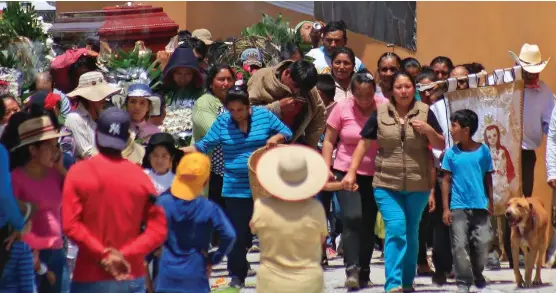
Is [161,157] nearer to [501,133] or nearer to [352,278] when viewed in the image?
[352,278]

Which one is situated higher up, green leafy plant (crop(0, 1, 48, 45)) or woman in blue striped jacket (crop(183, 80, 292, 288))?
green leafy plant (crop(0, 1, 48, 45))

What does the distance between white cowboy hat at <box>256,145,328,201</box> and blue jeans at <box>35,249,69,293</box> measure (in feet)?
4.58

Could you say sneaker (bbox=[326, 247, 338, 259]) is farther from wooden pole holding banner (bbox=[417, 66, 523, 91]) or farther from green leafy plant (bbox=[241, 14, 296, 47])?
green leafy plant (bbox=[241, 14, 296, 47])

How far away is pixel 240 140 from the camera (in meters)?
12.0

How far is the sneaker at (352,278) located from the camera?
12.2 meters

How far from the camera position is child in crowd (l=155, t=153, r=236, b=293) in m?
9.65

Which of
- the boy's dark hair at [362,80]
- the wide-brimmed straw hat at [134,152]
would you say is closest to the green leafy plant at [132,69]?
the boy's dark hair at [362,80]

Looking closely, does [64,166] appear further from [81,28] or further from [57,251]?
[81,28]

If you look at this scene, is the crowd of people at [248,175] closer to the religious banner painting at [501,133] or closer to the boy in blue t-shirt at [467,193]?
the boy in blue t-shirt at [467,193]

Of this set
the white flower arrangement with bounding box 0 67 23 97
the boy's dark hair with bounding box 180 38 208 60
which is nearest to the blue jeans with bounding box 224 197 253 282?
the white flower arrangement with bounding box 0 67 23 97

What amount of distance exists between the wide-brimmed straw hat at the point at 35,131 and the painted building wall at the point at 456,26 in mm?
7385

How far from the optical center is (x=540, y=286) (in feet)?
42.6

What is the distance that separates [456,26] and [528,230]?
4.89 m

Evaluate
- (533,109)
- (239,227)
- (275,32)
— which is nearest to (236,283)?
(239,227)
